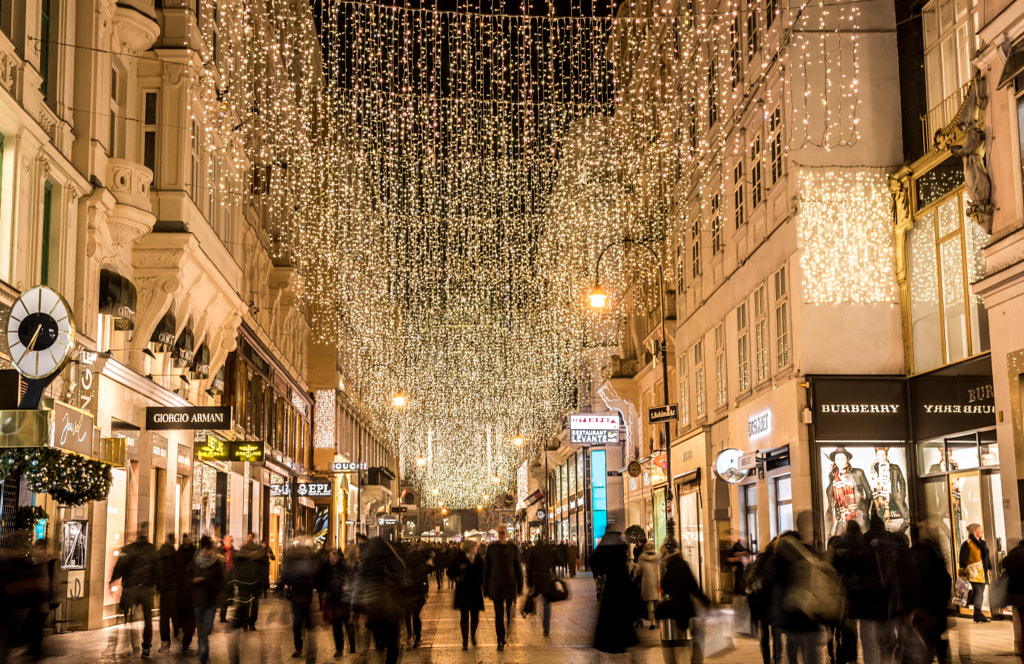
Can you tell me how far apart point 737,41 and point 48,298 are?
68.6ft

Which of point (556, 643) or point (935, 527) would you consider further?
point (556, 643)

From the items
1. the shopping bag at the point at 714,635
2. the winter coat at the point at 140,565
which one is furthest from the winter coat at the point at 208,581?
the shopping bag at the point at 714,635

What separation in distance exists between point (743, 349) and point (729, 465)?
4816 mm

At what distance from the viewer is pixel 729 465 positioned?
1051 inches

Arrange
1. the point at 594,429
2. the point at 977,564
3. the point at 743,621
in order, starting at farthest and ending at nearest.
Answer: the point at 594,429, the point at 977,564, the point at 743,621

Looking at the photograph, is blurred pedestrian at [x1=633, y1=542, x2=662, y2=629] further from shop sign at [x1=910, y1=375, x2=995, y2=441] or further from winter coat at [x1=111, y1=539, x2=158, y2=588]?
winter coat at [x1=111, y1=539, x2=158, y2=588]

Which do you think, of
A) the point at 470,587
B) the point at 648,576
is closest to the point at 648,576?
the point at 648,576

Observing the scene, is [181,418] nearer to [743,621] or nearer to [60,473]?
[60,473]

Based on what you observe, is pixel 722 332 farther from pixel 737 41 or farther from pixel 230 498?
pixel 230 498

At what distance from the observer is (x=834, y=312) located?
2428cm

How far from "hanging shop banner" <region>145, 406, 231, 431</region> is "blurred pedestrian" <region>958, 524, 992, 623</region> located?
51.8 feet

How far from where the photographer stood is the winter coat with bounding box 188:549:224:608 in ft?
51.6

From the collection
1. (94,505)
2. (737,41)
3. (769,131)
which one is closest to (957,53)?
(769,131)

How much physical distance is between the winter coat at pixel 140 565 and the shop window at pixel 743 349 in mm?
17491
